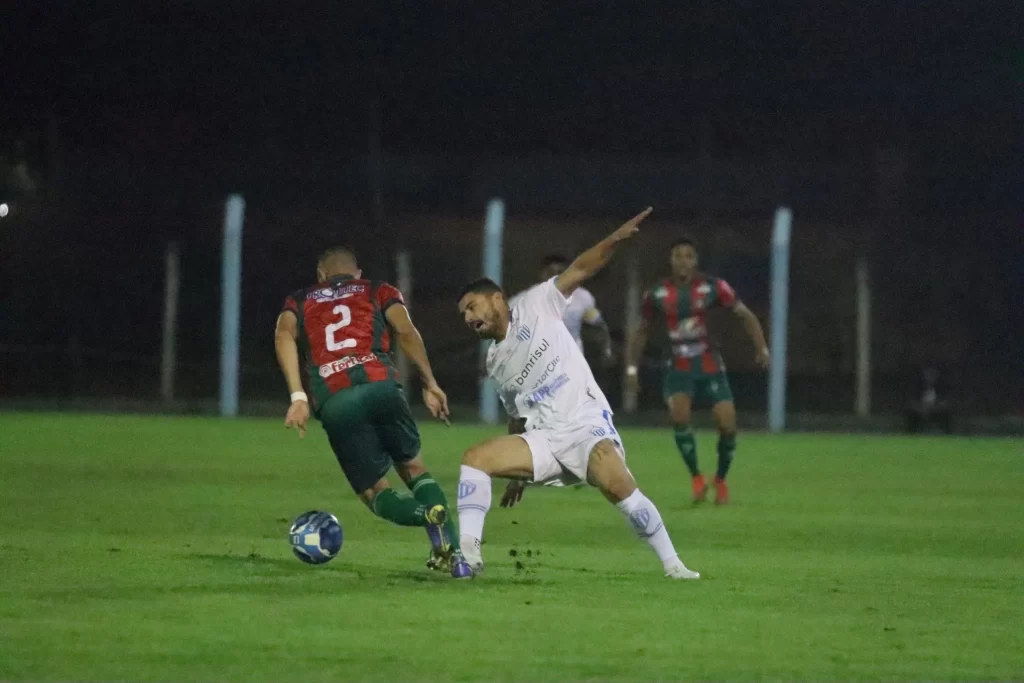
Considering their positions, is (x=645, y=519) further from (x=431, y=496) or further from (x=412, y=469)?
(x=412, y=469)

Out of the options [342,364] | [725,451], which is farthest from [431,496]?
[725,451]

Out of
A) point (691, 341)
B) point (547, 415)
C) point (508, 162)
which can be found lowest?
point (547, 415)

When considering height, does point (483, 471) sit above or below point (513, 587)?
above

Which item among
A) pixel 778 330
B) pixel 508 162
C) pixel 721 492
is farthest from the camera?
pixel 508 162

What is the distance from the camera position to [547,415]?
8.93 m

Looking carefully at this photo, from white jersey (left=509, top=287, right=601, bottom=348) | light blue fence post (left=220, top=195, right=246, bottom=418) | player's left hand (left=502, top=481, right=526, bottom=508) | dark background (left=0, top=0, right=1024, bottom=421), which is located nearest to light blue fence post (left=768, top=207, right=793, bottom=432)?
dark background (left=0, top=0, right=1024, bottom=421)

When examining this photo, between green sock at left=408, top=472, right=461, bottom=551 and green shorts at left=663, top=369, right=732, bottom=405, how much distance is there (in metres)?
5.99

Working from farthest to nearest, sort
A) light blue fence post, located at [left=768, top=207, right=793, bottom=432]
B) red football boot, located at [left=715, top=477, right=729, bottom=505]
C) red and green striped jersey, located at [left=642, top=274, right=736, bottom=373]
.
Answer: light blue fence post, located at [left=768, top=207, right=793, bottom=432]
red and green striped jersey, located at [left=642, top=274, right=736, bottom=373]
red football boot, located at [left=715, top=477, right=729, bottom=505]

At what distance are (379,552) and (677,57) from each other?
1135 inches

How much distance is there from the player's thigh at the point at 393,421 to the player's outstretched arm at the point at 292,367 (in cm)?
43

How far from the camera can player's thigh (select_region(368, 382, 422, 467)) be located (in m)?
9.27

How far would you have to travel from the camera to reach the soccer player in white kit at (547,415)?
8.77m

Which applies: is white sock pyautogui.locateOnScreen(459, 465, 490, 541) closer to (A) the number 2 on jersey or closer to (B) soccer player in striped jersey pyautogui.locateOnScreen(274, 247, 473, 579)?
(B) soccer player in striped jersey pyautogui.locateOnScreen(274, 247, 473, 579)

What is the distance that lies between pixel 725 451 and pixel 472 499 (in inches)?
241
